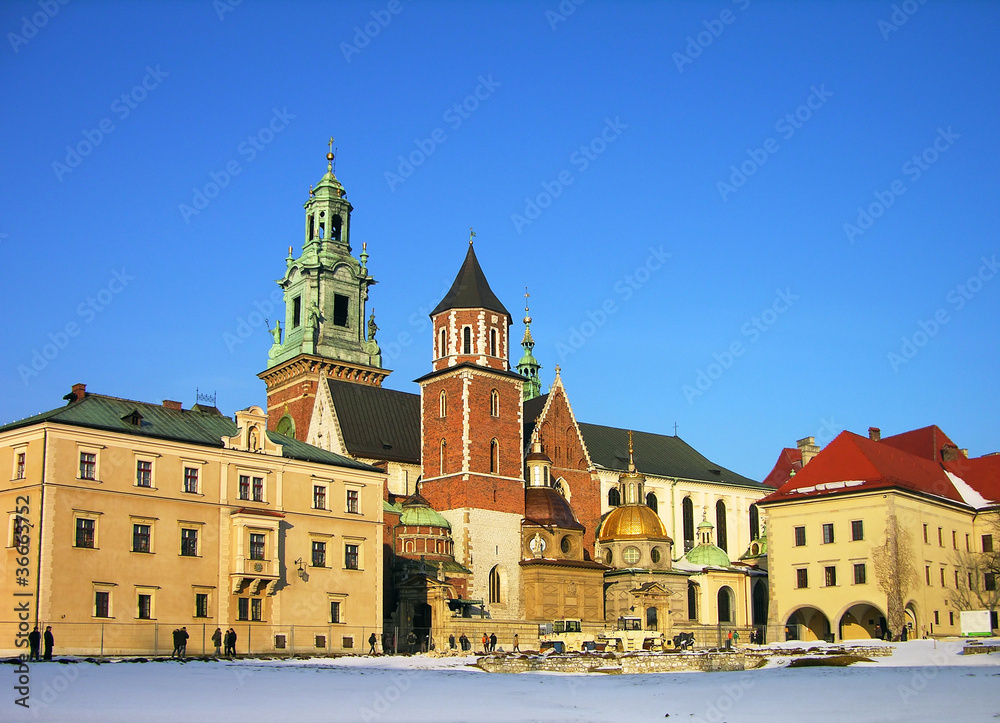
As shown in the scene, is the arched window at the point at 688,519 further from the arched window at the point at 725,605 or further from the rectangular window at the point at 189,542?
the rectangular window at the point at 189,542

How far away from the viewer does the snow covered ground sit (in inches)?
910

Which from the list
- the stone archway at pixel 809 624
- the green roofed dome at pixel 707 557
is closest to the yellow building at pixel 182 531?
the stone archway at pixel 809 624

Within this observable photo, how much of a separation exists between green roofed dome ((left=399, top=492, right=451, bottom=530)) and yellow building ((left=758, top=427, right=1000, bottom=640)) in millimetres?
17111

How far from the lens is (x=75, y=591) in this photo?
41.8m

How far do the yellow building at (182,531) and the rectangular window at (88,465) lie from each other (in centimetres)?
4

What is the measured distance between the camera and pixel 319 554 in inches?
1957

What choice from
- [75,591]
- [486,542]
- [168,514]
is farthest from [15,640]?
[486,542]

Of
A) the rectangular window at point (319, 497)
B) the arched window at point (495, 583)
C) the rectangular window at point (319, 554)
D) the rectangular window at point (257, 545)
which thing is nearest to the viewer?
the rectangular window at point (257, 545)

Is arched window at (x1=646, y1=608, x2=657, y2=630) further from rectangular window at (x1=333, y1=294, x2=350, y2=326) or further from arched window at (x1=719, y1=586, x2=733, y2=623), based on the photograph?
rectangular window at (x1=333, y1=294, x2=350, y2=326)

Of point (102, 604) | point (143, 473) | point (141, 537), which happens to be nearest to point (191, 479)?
point (143, 473)

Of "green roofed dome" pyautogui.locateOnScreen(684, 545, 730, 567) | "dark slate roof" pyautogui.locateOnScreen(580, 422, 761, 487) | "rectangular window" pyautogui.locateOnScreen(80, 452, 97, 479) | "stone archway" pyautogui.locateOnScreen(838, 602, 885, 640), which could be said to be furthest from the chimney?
"rectangular window" pyautogui.locateOnScreen(80, 452, 97, 479)

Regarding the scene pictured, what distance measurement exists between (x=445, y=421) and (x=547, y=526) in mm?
8032

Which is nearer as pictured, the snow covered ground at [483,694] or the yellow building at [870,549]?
the snow covered ground at [483,694]

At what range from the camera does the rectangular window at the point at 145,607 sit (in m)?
43.5
